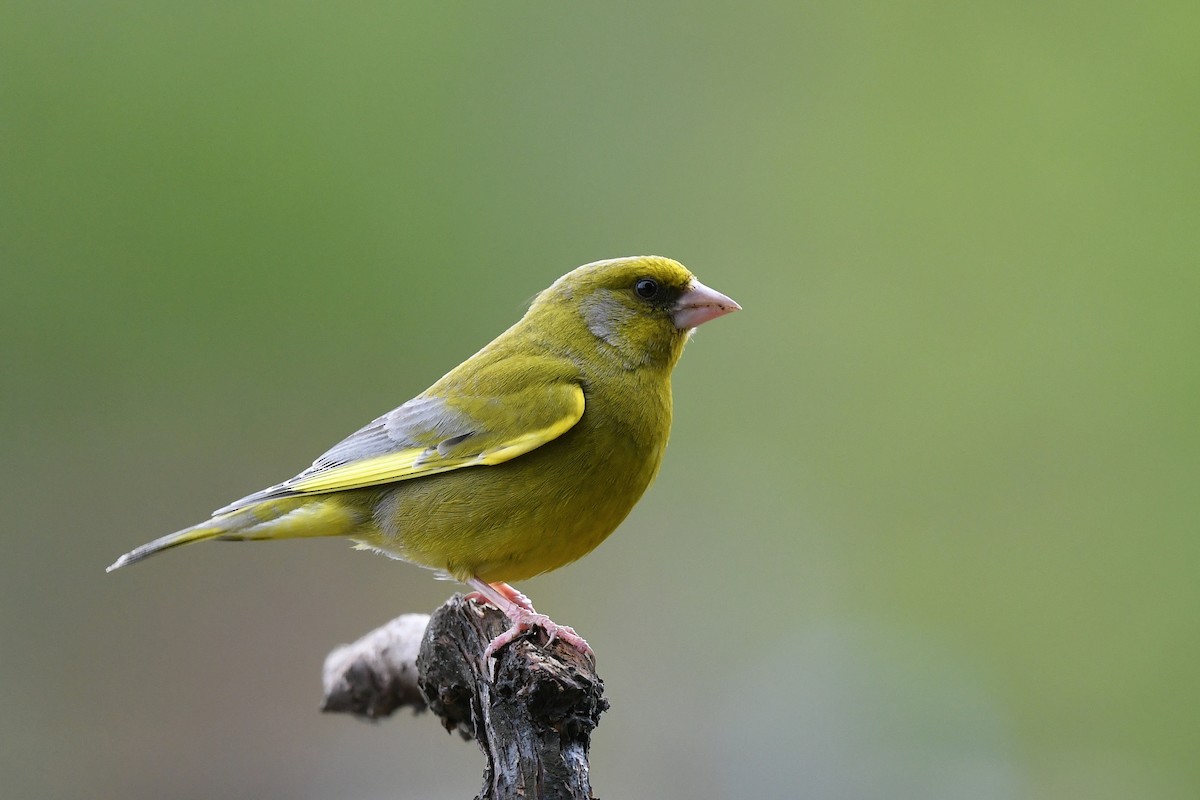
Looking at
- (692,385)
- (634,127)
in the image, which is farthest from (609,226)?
(692,385)

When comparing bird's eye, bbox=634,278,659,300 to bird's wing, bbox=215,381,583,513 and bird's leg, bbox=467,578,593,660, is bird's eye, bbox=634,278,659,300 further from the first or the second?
bird's leg, bbox=467,578,593,660

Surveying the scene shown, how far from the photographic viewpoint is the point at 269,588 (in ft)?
19.4

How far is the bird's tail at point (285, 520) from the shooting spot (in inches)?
128

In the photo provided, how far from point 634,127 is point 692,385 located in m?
1.62

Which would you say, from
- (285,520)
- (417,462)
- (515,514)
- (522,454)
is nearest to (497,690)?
(515,514)

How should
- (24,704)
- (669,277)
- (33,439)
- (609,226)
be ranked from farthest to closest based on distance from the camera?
(609,226) → (33,439) → (24,704) → (669,277)

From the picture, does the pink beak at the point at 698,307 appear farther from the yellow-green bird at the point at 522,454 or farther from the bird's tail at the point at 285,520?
the bird's tail at the point at 285,520

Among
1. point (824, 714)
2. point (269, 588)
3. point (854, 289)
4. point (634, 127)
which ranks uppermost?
point (634, 127)

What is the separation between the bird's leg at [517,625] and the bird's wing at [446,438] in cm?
38

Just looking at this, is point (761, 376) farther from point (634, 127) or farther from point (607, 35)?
point (607, 35)

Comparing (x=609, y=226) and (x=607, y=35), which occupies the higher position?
(x=607, y=35)

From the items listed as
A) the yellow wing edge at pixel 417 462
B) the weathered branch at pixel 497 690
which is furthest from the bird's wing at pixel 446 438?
the weathered branch at pixel 497 690

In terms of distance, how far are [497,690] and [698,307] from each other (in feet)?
4.93

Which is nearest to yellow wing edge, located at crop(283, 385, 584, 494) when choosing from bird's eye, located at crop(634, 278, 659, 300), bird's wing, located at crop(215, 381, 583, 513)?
bird's wing, located at crop(215, 381, 583, 513)
